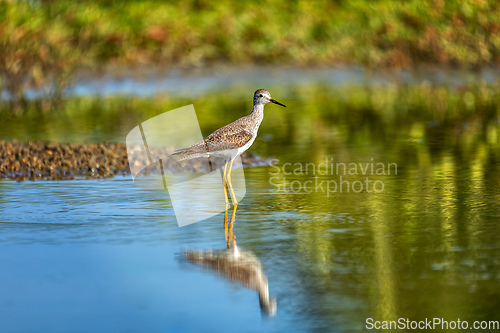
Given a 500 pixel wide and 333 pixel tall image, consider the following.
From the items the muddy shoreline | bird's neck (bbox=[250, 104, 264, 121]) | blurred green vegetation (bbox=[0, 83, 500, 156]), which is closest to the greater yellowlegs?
bird's neck (bbox=[250, 104, 264, 121])

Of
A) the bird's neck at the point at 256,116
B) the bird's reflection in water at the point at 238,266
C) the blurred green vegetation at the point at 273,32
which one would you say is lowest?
the bird's reflection in water at the point at 238,266

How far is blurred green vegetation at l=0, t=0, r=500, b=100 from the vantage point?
823 inches

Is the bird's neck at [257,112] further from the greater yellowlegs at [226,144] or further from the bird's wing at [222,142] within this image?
the bird's wing at [222,142]

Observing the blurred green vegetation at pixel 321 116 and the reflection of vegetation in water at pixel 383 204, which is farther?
the blurred green vegetation at pixel 321 116

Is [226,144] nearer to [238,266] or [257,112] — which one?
[257,112]

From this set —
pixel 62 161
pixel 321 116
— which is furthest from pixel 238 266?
pixel 321 116

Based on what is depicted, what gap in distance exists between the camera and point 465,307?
5.48m

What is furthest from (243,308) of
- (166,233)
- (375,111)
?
(375,111)

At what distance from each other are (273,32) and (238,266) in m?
17.9

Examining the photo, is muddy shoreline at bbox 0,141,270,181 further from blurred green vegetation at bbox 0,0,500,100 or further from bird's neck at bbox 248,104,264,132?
blurred green vegetation at bbox 0,0,500,100

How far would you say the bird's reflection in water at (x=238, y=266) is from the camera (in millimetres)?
5796

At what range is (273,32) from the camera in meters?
Result: 23.9

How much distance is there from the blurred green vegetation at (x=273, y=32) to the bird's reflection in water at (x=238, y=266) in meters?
12.8

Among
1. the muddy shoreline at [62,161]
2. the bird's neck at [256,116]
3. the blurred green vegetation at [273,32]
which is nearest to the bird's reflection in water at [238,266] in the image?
the bird's neck at [256,116]
